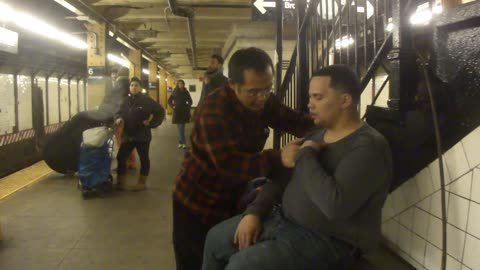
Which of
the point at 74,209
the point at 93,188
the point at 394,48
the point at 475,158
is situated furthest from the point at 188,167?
the point at 93,188

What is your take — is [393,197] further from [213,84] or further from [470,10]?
[213,84]

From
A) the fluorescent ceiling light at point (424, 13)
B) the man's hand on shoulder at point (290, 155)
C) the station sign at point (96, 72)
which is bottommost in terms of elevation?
the man's hand on shoulder at point (290, 155)

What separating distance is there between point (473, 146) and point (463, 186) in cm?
21

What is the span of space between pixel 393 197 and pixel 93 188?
3.80 m

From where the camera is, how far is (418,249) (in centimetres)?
244

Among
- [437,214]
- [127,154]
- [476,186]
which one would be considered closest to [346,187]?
[476,186]

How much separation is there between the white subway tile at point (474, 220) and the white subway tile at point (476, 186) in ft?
0.09

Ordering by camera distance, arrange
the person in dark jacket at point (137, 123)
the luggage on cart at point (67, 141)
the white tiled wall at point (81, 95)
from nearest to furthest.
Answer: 1. the person in dark jacket at point (137, 123)
2. the luggage on cart at point (67, 141)
3. the white tiled wall at point (81, 95)

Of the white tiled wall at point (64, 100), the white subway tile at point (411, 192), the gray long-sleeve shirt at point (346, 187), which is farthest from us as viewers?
the white tiled wall at point (64, 100)

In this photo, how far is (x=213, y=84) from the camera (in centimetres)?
577

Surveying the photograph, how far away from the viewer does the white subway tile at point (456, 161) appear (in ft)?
Answer: 6.51

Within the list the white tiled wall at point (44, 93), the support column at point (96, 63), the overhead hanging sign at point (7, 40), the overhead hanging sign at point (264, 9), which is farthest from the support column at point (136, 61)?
the overhead hanging sign at point (264, 9)

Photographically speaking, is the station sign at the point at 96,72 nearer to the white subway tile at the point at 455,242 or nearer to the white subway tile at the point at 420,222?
the white subway tile at the point at 420,222

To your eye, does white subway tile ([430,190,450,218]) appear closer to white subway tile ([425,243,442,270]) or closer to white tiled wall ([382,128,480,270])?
white tiled wall ([382,128,480,270])
